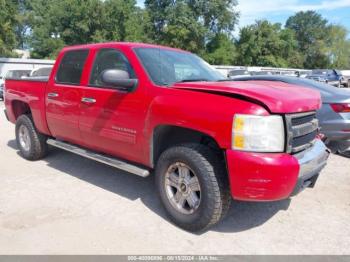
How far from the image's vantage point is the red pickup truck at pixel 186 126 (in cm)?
322

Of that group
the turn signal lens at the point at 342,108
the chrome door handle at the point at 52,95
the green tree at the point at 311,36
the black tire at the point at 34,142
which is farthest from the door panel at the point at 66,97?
the green tree at the point at 311,36

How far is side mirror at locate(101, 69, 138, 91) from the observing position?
388 centimetres

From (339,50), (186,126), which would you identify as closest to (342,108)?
(186,126)

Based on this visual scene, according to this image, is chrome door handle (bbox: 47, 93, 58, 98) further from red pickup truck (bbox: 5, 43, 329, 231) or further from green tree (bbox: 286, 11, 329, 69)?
green tree (bbox: 286, 11, 329, 69)

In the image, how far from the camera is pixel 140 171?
13.3 feet

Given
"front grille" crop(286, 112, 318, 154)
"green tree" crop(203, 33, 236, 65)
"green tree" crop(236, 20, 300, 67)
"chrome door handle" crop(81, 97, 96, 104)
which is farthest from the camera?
"green tree" crop(236, 20, 300, 67)

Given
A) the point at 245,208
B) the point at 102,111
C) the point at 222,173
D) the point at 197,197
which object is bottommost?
the point at 245,208

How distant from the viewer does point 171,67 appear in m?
4.37

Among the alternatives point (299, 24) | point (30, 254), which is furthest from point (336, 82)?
point (299, 24)

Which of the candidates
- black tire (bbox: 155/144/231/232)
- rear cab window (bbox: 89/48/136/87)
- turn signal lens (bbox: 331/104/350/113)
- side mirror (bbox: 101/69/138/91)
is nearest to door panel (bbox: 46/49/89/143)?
rear cab window (bbox: 89/48/136/87)

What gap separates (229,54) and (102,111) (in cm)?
5811

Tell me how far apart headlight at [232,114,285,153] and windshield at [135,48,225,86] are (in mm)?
1154

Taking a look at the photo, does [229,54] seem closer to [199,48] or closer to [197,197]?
[199,48]

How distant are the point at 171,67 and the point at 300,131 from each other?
5.59ft
